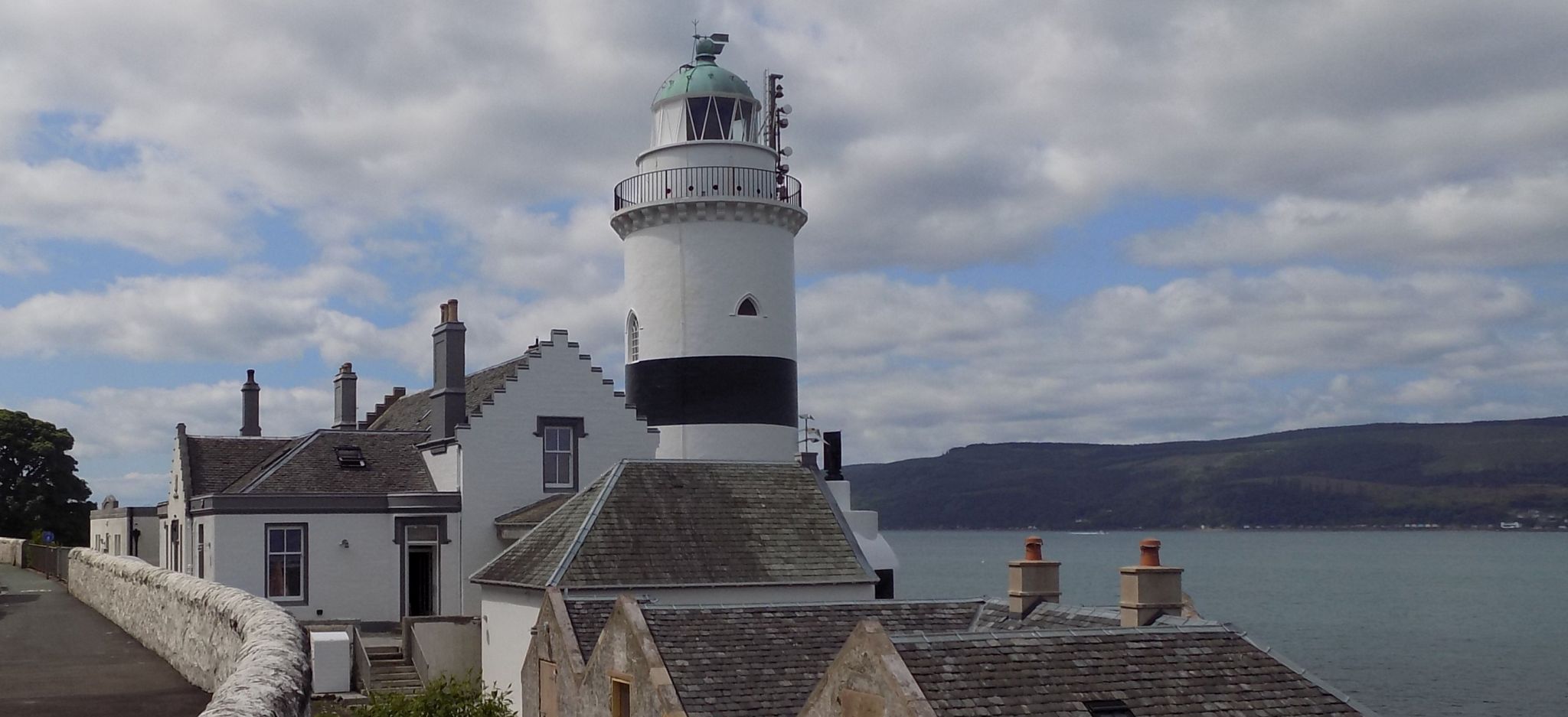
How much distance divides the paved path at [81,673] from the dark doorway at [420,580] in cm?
1262

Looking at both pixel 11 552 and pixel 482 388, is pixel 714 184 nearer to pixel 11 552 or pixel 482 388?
pixel 482 388

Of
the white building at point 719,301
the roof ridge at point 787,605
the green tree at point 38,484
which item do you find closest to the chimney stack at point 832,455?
the white building at point 719,301

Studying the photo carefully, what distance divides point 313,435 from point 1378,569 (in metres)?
149

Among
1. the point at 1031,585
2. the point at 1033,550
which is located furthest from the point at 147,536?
the point at 1031,585

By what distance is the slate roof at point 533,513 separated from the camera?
31.8 m

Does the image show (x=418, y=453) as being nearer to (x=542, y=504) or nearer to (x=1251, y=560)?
(x=542, y=504)

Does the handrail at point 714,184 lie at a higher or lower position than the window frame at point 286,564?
higher

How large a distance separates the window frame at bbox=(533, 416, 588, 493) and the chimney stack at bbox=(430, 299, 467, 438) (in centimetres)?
191

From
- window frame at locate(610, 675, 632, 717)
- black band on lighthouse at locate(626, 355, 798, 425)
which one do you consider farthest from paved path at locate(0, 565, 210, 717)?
black band on lighthouse at locate(626, 355, 798, 425)

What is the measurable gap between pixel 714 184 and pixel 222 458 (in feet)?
45.1

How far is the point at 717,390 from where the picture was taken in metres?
34.8

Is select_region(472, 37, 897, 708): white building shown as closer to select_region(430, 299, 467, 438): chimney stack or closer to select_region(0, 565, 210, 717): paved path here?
select_region(430, 299, 467, 438): chimney stack

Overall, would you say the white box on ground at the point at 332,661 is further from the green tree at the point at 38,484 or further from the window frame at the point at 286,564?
the green tree at the point at 38,484

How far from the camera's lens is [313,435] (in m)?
34.5
